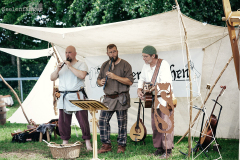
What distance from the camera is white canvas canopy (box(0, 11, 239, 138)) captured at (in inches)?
139

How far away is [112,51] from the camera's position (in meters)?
3.86

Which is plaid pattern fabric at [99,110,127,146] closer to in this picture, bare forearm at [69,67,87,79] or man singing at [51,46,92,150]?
man singing at [51,46,92,150]

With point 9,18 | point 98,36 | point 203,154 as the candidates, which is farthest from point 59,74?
point 9,18

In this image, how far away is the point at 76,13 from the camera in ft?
30.0

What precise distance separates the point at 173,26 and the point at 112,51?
2.91 feet

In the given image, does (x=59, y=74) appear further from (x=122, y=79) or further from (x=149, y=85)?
(x=149, y=85)

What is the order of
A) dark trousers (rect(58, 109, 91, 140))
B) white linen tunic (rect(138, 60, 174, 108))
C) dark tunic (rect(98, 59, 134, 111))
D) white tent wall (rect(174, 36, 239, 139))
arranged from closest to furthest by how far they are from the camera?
white linen tunic (rect(138, 60, 174, 108)) < dark tunic (rect(98, 59, 134, 111)) < dark trousers (rect(58, 109, 91, 140)) < white tent wall (rect(174, 36, 239, 139))

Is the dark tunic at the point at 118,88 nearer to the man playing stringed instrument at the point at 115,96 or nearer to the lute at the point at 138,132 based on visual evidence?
the man playing stringed instrument at the point at 115,96

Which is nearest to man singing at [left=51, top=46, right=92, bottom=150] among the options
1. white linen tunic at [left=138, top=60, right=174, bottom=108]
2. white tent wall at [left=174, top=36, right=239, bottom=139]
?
white linen tunic at [left=138, top=60, right=174, bottom=108]

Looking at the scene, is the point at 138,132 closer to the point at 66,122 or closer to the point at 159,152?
the point at 159,152

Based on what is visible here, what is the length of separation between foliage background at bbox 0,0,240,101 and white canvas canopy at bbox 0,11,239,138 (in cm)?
306

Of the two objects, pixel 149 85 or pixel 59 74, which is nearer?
pixel 149 85

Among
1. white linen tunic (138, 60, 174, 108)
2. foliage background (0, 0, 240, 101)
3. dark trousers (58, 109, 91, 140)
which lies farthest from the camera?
foliage background (0, 0, 240, 101)

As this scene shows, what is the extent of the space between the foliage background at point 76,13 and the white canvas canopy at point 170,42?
3062 mm
